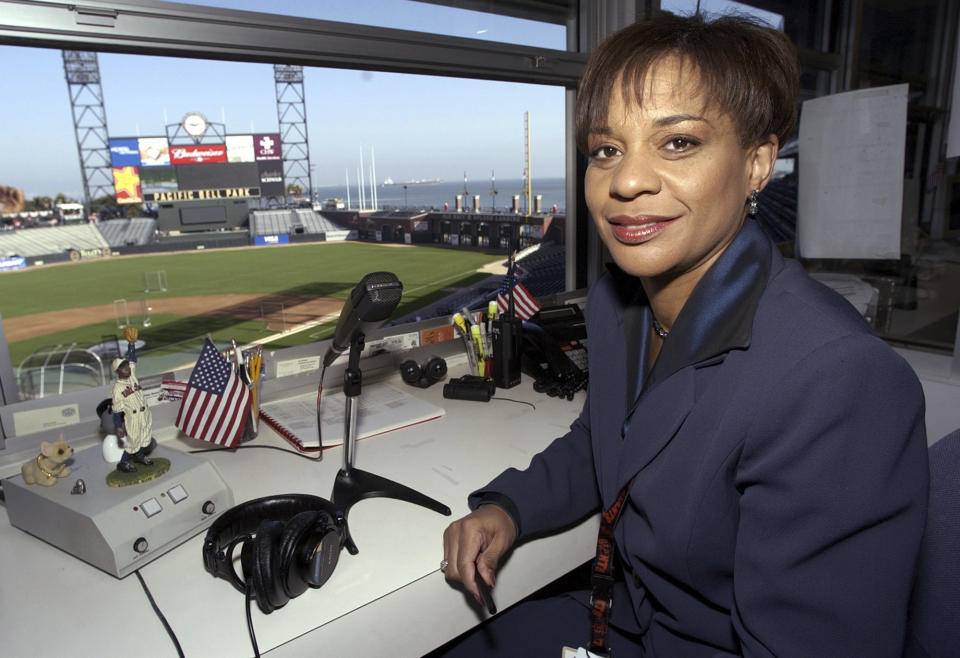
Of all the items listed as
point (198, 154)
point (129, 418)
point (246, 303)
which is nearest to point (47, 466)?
point (129, 418)

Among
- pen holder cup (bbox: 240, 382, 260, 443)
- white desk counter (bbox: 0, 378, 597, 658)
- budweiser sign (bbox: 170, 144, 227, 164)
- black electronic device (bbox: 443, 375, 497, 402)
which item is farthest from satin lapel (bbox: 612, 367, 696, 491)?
budweiser sign (bbox: 170, 144, 227, 164)

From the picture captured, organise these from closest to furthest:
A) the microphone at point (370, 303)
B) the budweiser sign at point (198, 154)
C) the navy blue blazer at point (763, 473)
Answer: the navy blue blazer at point (763, 473) → the microphone at point (370, 303) → the budweiser sign at point (198, 154)

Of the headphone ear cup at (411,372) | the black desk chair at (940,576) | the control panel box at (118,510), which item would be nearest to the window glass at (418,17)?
the headphone ear cup at (411,372)

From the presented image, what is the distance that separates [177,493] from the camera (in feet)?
2.95

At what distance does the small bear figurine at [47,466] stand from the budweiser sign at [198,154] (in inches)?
93.5

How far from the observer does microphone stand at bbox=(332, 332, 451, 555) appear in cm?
99

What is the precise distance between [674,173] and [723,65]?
153mm

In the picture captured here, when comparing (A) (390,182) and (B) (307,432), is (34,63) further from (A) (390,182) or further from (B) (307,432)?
(A) (390,182)

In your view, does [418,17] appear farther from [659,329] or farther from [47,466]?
[47,466]

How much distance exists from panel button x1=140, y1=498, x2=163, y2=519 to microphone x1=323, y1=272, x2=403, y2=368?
1.30 feet

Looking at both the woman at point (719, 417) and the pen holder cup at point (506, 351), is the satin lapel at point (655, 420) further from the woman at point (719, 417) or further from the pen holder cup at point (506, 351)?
the pen holder cup at point (506, 351)

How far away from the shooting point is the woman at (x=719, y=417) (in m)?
0.59

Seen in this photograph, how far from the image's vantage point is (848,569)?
0.58 meters

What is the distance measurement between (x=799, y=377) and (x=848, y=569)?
0.67ft
